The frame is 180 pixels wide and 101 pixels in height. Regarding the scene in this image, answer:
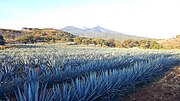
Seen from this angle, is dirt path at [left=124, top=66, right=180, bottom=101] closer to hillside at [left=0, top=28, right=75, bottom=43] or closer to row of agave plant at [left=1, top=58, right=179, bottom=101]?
row of agave plant at [left=1, top=58, right=179, bottom=101]

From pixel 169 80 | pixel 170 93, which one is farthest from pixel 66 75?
Result: pixel 169 80

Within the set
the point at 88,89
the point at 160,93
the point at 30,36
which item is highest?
the point at 88,89

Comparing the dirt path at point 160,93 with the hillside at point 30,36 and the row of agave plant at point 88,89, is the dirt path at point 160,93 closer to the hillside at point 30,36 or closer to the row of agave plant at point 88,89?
the row of agave plant at point 88,89

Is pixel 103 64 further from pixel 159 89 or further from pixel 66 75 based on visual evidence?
pixel 159 89

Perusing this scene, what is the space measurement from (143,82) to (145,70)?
1.77 feet

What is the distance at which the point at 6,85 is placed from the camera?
5707 mm

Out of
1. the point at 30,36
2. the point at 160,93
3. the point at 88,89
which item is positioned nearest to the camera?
the point at 88,89

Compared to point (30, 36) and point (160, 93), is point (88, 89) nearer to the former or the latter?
point (160, 93)

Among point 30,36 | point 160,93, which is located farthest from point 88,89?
point 30,36

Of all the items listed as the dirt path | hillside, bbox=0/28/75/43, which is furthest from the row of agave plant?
hillside, bbox=0/28/75/43

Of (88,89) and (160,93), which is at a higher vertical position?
(88,89)

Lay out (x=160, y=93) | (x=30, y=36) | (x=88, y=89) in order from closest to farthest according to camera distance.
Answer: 1. (x=88, y=89)
2. (x=160, y=93)
3. (x=30, y=36)

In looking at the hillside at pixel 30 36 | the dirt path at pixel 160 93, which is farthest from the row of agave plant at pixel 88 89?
the hillside at pixel 30 36

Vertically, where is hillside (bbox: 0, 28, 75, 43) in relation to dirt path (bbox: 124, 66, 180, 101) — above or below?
below
